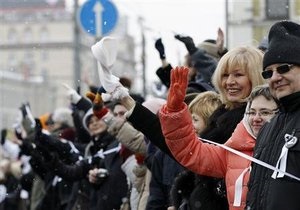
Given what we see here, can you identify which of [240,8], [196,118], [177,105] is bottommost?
[240,8]

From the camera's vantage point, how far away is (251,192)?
452 cm

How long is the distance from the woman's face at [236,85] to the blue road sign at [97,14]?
7712 millimetres

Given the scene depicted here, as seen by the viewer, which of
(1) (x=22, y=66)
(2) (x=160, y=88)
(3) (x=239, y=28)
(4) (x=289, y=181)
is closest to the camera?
(4) (x=289, y=181)

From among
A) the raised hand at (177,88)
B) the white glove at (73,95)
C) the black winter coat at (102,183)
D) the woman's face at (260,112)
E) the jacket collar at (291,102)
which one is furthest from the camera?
the white glove at (73,95)

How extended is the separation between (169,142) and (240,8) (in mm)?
13238

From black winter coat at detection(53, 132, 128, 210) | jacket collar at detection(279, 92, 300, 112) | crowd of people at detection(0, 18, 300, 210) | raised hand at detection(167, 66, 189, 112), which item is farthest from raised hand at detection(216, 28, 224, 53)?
jacket collar at detection(279, 92, 300, 112)

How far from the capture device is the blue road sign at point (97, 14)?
13.7 metres

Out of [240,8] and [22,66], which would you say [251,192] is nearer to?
[240,8]

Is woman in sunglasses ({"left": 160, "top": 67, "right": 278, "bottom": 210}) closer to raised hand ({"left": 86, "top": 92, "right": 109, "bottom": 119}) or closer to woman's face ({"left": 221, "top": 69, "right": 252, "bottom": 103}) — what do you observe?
woman's face ({"left": 221, "top": 69, "right": 252, "bottom": 103})

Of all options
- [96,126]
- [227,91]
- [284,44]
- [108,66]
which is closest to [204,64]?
[227,91]

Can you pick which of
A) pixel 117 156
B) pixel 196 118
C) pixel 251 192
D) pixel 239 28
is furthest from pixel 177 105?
pixel 239 28

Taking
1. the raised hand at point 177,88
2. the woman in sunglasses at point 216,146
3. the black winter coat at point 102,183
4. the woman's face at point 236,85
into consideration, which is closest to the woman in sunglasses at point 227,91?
the woman's face at point 236,85

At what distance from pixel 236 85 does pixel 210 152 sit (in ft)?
2.26

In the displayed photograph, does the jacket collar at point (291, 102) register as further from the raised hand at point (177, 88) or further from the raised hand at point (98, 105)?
the raised hand at point (98, 105)
